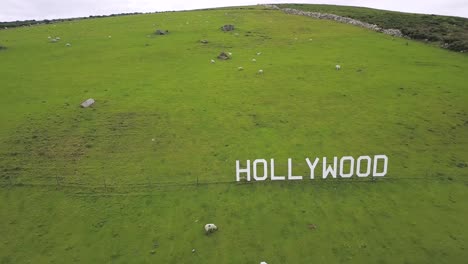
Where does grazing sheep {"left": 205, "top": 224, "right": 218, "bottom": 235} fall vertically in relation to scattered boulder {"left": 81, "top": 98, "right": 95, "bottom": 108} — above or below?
below

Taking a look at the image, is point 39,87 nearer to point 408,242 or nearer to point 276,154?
point 276,154

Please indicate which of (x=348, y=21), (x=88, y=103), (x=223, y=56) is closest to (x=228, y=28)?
(x=223, y=56)

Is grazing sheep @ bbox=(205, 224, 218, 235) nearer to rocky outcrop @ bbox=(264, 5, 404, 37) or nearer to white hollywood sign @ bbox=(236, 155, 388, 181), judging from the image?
white hollywood sign @ bbox=(236, 155, 388, 181)

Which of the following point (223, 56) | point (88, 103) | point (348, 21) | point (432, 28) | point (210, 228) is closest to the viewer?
point (210, 228)

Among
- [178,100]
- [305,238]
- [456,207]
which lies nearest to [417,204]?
[456,207]

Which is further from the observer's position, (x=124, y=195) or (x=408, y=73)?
(x=408, y=73)

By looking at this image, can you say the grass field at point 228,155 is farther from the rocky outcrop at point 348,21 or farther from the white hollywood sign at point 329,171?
the rocky outcrop at point 348,21

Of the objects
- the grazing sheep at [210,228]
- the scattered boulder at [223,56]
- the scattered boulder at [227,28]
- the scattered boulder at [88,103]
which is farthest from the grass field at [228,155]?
the scattered boulder at [227,28]

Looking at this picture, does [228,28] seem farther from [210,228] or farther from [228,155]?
[210,228]

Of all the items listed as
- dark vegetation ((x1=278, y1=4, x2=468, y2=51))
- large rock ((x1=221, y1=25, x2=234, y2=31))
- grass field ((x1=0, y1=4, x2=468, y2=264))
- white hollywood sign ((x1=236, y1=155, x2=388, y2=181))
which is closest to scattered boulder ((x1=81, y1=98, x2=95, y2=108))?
grass field ((x1=0, y1=4, x2=468, y2=264))
